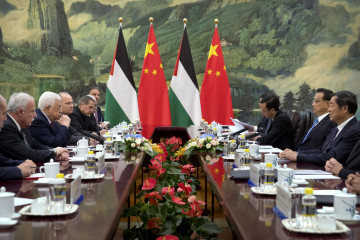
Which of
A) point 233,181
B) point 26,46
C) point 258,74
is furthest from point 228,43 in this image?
point 233,181

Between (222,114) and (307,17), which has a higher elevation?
(307,17)

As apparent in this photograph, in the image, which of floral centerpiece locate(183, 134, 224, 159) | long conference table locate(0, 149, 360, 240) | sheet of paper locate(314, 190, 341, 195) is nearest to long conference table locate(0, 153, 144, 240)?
long conference table locate(0, 149, 360, 240)

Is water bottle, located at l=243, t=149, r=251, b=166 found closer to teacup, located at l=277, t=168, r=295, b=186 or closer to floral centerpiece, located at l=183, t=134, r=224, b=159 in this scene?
teacup, located at l=277, t=168, r=295, b=186

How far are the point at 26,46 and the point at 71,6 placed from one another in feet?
4.41

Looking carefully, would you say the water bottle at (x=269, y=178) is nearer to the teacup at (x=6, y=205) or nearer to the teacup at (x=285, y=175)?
the teacup at (x=285, y=175)

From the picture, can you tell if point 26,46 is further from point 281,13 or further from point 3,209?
point 3,209

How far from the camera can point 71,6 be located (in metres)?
10.8

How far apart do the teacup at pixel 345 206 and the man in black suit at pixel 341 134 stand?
6.36 feet

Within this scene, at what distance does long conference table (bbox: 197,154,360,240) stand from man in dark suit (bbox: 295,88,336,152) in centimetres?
174

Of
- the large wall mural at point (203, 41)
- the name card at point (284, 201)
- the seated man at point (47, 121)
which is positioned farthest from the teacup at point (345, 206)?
the large wall mural at point (203, 41)

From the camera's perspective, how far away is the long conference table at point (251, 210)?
178 cm

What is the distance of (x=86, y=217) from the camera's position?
6.66ft

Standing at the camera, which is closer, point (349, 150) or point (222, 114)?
point (349, 150)

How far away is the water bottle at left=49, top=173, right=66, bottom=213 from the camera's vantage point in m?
2.05
